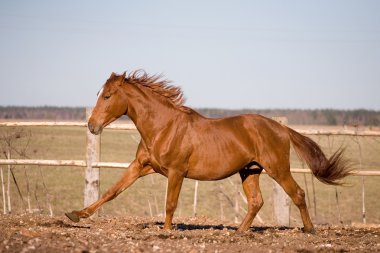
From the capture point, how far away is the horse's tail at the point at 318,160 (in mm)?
7742

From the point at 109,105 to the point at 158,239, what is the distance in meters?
1.99

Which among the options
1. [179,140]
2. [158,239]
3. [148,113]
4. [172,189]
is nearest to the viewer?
[158,239]

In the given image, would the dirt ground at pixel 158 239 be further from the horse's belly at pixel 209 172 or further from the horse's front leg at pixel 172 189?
the horse's belly at pixel 209 172

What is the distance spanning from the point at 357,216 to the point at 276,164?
8.08 m

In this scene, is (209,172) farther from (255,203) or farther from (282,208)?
(282,208)

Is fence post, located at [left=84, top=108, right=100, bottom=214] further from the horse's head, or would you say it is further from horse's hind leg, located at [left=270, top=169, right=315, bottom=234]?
horse's hind leg, located at [left=270, top=169, right=315, bottom=234]

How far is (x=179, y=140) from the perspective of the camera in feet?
23.1

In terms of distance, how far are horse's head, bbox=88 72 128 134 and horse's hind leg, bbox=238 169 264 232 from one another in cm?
206

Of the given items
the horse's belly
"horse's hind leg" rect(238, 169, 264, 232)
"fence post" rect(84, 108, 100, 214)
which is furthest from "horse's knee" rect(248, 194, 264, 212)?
"fence post" rect(84, 108, 100, 214)

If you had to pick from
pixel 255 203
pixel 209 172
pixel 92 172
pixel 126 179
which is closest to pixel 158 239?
pixel 126 179

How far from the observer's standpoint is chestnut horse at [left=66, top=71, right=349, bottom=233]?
22.9ft

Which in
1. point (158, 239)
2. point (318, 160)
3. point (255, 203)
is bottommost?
point (158, 239)

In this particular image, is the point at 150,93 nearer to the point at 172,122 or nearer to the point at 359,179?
the point at 172,122

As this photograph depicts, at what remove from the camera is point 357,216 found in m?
14.5
